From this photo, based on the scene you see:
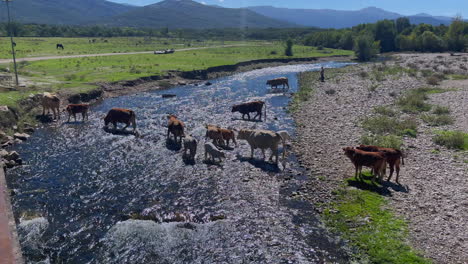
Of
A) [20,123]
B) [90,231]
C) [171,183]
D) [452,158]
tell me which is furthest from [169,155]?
[452,158]

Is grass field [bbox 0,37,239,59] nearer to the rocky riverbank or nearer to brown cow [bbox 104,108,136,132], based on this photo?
brown cow [bbox 104,108,136,132]

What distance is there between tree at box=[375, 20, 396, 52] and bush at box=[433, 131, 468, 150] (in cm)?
11610

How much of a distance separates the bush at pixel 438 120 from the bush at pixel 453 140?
3.76 meters

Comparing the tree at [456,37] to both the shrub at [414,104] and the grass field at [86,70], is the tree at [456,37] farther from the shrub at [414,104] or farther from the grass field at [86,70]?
the shrub at [414,104]

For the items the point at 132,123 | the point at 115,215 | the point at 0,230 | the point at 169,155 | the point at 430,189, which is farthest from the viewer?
the point at 132,123

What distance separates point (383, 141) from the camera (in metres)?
24.3

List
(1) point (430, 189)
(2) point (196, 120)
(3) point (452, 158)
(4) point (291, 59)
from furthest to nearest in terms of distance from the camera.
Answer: (4) point (291, 59) < (2) point (196, 120) < (3) point (452, 158) < (1) point (430, 189)

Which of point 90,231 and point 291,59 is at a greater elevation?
point 291,59

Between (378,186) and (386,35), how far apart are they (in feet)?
424

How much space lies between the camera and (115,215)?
16.7 meters

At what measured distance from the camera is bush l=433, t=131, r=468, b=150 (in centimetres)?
2323

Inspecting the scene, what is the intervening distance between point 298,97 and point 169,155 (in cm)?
2450

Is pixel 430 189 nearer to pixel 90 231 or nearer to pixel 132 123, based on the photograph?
pixel 90 231

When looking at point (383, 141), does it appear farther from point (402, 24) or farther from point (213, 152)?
point (402, 24)
